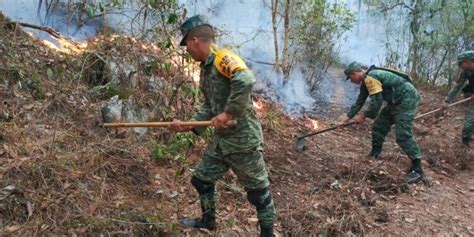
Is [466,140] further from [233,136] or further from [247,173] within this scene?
[233,136]

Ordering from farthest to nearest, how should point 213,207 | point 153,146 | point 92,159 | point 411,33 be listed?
point 411,33 → point 153,146 → point 92,159 → point 213,207

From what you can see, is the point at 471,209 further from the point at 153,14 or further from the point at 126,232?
the point at 153,14

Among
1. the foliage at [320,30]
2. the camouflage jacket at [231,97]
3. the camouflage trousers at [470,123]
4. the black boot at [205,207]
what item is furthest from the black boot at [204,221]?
the foliage at [320,30]

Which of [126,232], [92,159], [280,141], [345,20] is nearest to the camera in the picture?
[126,232]

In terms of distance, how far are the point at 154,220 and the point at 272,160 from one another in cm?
232

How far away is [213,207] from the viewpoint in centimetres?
360

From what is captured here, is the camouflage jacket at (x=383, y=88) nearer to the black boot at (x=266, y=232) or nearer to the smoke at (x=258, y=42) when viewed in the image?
the black boot at (x=266, y=232)

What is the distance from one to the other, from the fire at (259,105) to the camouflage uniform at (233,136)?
3481mm

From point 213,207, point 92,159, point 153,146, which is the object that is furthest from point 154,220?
point 153,146

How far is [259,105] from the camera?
7270 millimetres

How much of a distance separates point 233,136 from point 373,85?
2.65 m

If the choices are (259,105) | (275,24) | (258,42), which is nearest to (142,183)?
(259,105)

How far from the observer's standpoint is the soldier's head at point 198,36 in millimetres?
3090

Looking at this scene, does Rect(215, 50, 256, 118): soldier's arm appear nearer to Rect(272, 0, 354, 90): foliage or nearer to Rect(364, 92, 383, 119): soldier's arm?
Rect(364, 92, 383, 119): soldier's arm
